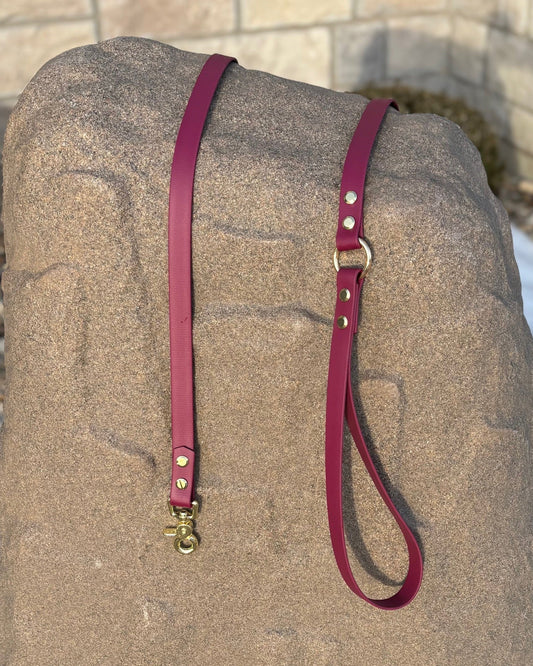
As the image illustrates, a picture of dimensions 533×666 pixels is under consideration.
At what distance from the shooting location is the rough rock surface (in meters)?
1.40

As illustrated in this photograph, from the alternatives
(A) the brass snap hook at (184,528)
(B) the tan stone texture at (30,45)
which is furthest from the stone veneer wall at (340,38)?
(A) the brass snap hook at (184,528)

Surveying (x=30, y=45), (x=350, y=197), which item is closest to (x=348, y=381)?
(x=350, y=197)

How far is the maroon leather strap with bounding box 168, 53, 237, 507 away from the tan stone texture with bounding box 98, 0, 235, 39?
2910mm

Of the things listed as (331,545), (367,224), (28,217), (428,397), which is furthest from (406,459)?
(28,217)

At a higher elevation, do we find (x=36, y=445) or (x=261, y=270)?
(x=261, y=270)

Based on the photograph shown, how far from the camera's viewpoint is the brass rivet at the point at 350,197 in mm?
1357

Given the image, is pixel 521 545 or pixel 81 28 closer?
pixel 521 545

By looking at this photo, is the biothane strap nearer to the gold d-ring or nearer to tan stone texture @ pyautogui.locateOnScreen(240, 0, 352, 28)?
the gold d-ring

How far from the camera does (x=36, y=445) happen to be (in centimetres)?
152

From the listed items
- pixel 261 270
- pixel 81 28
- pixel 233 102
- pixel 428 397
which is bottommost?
pixel 428 397

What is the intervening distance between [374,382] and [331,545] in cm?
34

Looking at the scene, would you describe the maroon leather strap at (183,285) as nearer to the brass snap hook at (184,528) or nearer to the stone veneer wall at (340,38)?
the brass snap hook at (184,528)

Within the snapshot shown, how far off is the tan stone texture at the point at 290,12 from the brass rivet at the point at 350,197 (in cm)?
328

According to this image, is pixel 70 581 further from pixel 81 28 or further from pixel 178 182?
pixel 81 28
